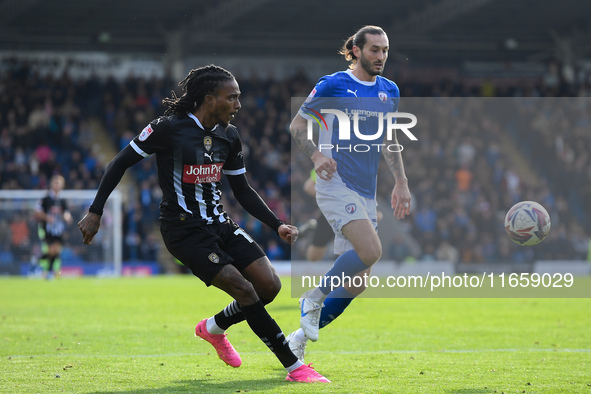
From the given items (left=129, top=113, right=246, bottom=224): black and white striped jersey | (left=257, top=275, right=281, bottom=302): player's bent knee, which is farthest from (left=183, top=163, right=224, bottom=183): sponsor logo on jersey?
(left=257, top=275, right=281, bottom=302): player's bent knee

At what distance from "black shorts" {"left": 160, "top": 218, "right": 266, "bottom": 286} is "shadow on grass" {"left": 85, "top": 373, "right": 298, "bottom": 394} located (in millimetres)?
686

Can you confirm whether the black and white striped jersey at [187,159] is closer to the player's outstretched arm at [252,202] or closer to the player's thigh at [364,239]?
the player's outstretched arm at [252,202]

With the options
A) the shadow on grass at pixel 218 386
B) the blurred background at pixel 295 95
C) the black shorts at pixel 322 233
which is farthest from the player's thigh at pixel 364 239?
the blurred background at pixel 295 95

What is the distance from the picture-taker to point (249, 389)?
17.2 feet

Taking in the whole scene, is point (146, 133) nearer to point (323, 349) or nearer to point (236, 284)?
point (236, 284)

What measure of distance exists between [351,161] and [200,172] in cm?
148

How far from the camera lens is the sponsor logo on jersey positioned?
575 centimetres

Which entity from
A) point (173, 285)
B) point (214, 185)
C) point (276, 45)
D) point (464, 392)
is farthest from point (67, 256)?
point (464, 392)

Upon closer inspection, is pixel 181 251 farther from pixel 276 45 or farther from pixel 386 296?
pixel 276 45

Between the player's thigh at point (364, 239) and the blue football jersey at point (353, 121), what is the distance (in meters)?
0.34

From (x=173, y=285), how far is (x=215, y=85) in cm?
1118

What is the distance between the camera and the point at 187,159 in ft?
18.7

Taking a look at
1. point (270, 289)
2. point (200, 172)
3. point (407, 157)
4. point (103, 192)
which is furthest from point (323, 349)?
point (407, 157)

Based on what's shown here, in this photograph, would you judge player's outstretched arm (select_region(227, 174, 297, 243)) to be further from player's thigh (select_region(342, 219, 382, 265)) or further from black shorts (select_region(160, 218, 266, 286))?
player's thigh (select_region(342, 219, 382, 265))
